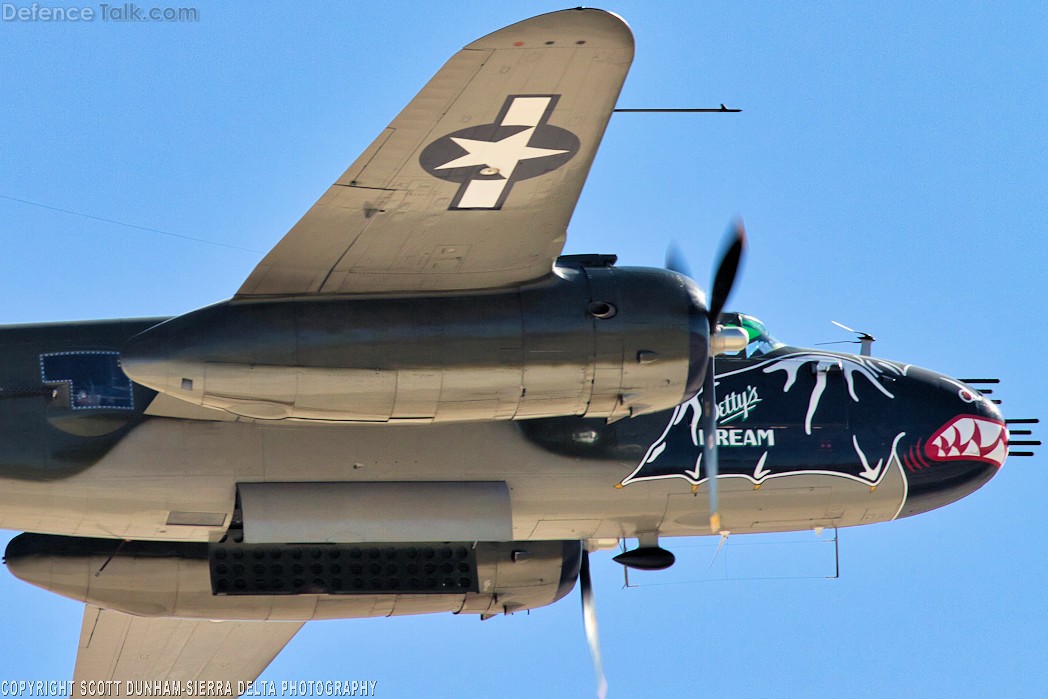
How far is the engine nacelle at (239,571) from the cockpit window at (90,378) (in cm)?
198

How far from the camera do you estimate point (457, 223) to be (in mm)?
12656

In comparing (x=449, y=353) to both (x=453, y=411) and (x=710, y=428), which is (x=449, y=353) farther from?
(x=710, y=428)

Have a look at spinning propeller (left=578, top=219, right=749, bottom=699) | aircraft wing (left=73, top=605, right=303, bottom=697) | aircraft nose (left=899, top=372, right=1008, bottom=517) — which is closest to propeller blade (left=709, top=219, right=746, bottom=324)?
spinning propeller (left=578, top=219, right=749, bottom=699)

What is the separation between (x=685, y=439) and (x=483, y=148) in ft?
15.0

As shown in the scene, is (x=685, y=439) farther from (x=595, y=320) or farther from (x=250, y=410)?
(x=250, y=410)

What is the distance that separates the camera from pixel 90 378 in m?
13.9

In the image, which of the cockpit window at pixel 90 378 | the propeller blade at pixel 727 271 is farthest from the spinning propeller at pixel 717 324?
the cockpit window at pixel 90 378

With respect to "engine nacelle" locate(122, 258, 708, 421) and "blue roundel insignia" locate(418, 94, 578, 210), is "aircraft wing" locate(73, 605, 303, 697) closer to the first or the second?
"engine nacelle" locate(122, 258, 708, 421)

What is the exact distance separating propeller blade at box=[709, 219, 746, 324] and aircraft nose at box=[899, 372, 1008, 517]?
3.41 m

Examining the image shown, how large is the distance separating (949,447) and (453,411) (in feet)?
19.8

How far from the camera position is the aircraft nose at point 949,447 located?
16094 mm

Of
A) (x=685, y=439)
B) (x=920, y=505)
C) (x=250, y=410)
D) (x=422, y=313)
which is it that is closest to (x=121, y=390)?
(x=250, y=410)

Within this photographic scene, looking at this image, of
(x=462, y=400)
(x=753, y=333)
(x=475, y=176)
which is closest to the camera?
(x=475, y=176)

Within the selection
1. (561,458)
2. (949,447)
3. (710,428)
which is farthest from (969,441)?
(561,458)
